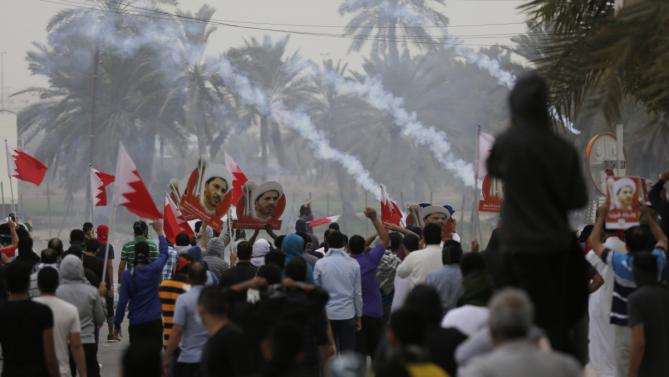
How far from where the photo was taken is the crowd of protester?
6.28 m

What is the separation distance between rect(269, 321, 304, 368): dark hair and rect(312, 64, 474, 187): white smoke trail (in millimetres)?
61553

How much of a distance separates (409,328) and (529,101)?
4.06ft

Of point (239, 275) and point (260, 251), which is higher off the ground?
point (260, 251)

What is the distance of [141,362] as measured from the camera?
590 cm

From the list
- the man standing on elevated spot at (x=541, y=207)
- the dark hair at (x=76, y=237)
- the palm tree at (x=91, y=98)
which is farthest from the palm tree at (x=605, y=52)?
the palm tree at (x=91, y=98)

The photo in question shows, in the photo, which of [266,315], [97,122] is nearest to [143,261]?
[266,315]

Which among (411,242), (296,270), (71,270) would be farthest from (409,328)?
(411,242)

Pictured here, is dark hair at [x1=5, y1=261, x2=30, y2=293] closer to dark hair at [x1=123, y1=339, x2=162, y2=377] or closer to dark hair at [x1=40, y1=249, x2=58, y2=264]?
dark hair at [x1=123, y1=339, x2=162, y2=377]

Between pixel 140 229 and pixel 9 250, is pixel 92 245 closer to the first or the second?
pixel 140 229

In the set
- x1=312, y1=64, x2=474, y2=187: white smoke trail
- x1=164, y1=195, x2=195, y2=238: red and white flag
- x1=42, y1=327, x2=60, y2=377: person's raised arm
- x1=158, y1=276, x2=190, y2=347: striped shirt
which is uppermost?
x1=312, y1=64, x2=474, y2=187: white smoke trail

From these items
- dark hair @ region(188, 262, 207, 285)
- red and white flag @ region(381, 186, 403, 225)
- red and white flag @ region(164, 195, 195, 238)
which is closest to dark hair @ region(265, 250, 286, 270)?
dark hair @ region(188, 262, 207, 285)

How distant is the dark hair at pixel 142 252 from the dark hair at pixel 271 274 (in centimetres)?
363

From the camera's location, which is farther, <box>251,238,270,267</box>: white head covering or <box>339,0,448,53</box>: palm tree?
<box>339,0,448,53</box>: palm tree

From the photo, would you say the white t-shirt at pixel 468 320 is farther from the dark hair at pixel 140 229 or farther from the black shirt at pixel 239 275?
the dark hair at pixel 140 229
